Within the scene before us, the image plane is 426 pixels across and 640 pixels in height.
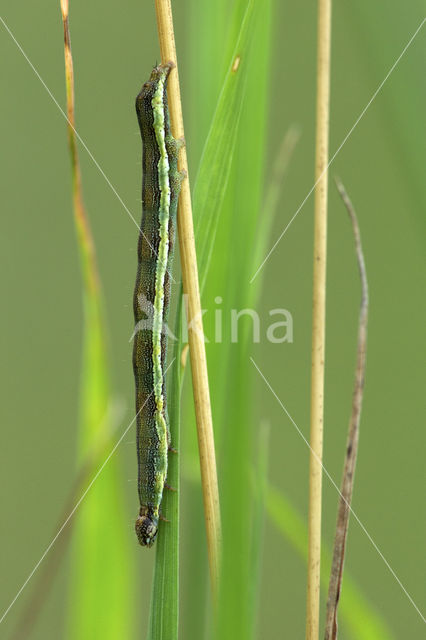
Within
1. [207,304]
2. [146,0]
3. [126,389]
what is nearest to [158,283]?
[207,304]

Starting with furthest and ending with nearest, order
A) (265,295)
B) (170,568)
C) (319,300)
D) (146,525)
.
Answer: (265,295) → (146,525) → (319,300) → (170,568)

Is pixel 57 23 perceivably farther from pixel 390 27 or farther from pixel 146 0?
pixel 390 27

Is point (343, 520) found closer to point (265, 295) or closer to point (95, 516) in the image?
point (95, 516)

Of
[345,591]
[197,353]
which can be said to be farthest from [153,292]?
[345,591]

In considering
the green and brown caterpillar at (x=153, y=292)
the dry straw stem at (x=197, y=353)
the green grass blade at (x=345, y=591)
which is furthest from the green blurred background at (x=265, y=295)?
the dry straw stem at (x=197, y=353)

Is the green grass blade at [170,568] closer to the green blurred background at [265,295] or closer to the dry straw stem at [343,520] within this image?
the dry straw stem at [343,520]

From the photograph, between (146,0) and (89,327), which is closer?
(89,327)

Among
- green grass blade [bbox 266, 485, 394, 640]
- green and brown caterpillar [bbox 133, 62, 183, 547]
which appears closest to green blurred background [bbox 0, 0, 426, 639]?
green and brown caterpillar [bbox 133, 62, 183, 547]
